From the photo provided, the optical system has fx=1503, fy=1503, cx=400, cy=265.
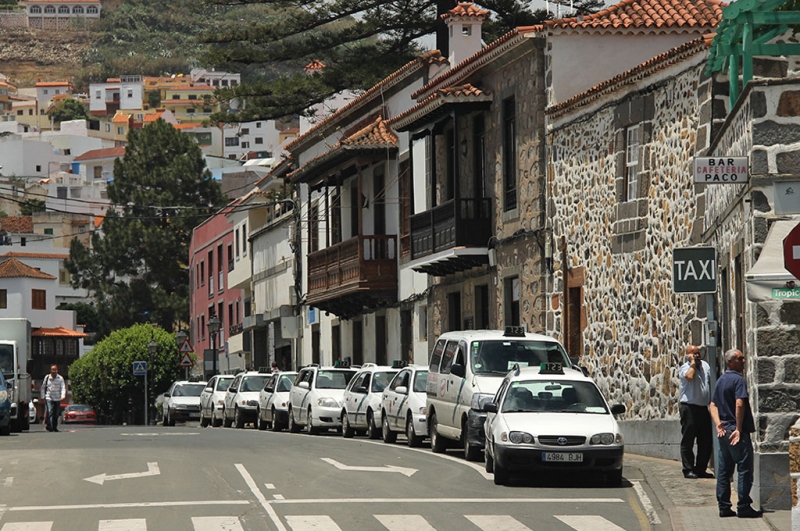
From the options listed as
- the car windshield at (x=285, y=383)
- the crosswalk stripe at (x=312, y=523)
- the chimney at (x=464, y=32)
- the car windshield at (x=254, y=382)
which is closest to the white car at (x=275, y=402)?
the car windshield at (x=285, y=383)

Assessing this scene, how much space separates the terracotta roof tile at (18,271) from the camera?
113750 millimetres

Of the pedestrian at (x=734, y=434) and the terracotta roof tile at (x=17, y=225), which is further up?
the terracotta roof tile at (x=17, y=225)

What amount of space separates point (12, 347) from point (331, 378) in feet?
28.0

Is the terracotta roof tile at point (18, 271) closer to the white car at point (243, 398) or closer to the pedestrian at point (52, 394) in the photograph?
the white car at point (243, 398)

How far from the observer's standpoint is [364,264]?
42.2 m

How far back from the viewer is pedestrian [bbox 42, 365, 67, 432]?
38.3m

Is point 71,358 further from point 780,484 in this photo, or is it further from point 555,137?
point 780,484

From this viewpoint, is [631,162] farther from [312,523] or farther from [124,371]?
[124,371]

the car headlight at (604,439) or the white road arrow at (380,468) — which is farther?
the white road arrow at (380,468)

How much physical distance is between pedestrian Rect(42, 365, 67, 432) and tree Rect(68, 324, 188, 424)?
42.4m

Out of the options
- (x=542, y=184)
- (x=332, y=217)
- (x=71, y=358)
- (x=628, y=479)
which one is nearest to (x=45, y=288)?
(x=71, y=358)

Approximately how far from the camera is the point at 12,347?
37.8 meters

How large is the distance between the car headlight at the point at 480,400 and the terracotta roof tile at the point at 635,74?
6091mm

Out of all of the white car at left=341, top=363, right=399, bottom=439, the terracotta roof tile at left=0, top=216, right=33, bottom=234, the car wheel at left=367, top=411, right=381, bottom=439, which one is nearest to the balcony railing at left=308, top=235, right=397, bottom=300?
the white car at left=341, top=363, right=399, bottom=439
